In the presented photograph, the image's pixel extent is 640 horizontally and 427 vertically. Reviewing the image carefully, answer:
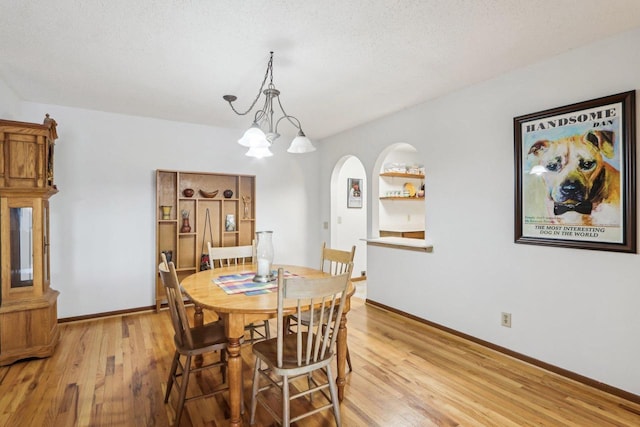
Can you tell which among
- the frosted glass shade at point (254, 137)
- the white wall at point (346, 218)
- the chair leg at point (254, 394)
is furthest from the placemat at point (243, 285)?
the white wall at point (346, 218)

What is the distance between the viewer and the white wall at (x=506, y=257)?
224cm

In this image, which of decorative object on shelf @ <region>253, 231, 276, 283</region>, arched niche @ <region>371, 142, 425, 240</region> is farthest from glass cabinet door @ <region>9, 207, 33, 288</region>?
arched niche @ <region>371, 142, 425, 240</region>

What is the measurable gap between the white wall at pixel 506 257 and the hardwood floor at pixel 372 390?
251 mm

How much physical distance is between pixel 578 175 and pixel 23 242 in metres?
4.33

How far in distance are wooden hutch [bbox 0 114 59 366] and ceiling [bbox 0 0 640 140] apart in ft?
1.96

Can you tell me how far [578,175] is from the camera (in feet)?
7.82

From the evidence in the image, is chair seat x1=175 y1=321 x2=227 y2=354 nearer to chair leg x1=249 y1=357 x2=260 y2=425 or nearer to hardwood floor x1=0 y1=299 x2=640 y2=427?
chair leg x1=249 y1=357 x2=260 y2=425

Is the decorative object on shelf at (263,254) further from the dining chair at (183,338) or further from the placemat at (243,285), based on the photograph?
the dining chair at (183,338)

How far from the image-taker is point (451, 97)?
3262 millimetres

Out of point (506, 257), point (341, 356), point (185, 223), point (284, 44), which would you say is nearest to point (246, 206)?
point (185, 223)

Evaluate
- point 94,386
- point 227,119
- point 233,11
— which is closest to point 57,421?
point 94,386

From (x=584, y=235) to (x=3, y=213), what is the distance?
439 centimetres

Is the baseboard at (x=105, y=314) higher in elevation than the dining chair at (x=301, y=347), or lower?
lower

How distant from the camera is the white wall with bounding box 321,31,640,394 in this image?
88.0 inches
